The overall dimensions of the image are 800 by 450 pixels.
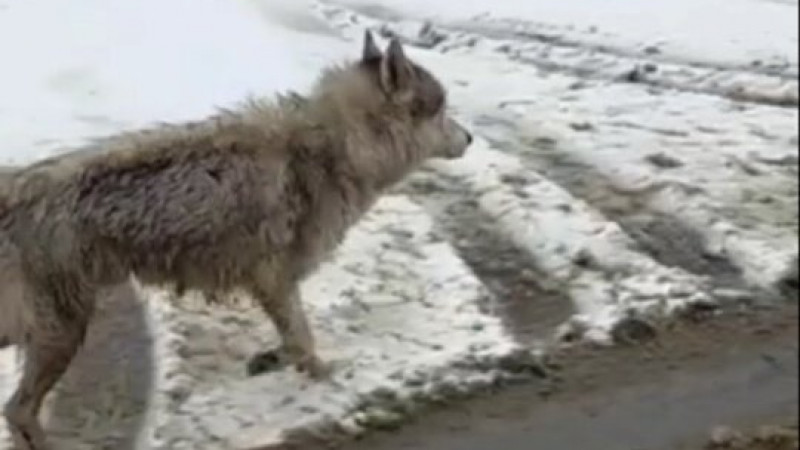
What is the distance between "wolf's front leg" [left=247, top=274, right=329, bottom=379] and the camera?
20.8ft

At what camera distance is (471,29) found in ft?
30.7

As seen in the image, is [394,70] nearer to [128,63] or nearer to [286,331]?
[286,331]

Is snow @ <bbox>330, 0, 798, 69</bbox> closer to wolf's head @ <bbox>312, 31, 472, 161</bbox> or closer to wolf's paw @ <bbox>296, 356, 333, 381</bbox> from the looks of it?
wolf's head @ <bbox>312, 31, 472, 161</bbox>

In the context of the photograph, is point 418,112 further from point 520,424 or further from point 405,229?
point 520,424

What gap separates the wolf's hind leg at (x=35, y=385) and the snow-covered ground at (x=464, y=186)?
0.13 metres

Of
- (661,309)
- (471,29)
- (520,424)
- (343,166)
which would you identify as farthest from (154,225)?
(471,29)

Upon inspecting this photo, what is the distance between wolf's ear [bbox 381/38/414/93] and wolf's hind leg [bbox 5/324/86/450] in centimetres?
130

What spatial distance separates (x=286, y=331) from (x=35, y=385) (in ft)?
2.82

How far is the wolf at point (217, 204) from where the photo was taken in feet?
19.1

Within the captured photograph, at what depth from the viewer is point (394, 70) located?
6.49 meters

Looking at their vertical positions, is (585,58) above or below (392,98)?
below

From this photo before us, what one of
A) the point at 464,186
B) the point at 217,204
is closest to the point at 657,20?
the point at 464,186

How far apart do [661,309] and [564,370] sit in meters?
0.42

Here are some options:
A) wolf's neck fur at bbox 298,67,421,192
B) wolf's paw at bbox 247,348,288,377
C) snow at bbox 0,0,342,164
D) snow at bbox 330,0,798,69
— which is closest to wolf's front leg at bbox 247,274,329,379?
wolf's paw at bbox 247,348,288,377
